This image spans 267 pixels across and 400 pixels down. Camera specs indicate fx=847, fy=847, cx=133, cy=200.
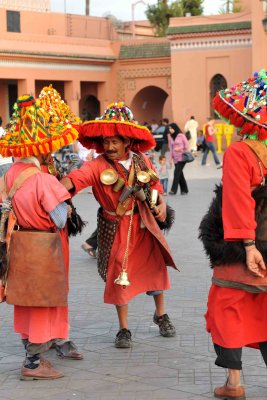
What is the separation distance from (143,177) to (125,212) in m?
0.30

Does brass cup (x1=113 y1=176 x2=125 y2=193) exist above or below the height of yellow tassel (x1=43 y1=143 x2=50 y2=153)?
below

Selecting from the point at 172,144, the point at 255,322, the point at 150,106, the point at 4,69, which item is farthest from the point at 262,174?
the point at 150,106

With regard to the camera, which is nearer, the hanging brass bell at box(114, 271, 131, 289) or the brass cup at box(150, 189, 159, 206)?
the hanging brass bell at box(114, 271, 131, 289)

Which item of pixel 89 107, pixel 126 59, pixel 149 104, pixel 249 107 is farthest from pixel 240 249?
pixel 149 104

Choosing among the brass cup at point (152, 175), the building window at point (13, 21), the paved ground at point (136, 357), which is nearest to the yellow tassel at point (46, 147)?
the brass cup at point (152, 175)

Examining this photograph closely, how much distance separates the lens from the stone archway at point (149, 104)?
41.2 metres

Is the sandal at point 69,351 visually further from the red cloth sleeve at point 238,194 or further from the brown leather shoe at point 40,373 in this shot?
the red cloth sleeve at point 238,194

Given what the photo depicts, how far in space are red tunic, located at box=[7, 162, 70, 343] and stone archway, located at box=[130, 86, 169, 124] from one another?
35377 mm

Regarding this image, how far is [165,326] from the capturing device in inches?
255

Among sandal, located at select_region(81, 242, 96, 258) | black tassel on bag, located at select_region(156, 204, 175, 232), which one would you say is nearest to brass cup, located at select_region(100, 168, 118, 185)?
black tassel on bag, located at select_region(156, 204, 175, 232)

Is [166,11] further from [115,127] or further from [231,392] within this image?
[231,392]

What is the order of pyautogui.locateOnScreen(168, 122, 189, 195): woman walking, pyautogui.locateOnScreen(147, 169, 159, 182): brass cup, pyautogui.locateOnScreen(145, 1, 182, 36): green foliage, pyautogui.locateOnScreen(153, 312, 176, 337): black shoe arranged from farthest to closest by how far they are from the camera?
pyautogui.locateOnScreen(145, 1, 182, 36): green foliage
pyautogui.locateOnScreen(168, 122, 189, 195): woman walking
pyautogui.locateOnScreen(153, 312, 176, 337): black shoe
pyautogui.locateOnScreen(147, 169, 159, 182): brass cup

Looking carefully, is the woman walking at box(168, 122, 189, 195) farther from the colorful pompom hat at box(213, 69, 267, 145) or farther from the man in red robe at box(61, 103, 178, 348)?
the colorful pompom hat at box(213, 69, 267, 145)

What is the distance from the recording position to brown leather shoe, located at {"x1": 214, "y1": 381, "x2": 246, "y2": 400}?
4910 mm
